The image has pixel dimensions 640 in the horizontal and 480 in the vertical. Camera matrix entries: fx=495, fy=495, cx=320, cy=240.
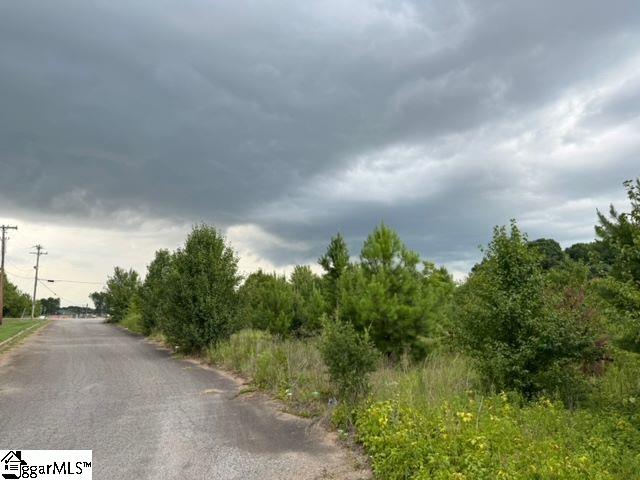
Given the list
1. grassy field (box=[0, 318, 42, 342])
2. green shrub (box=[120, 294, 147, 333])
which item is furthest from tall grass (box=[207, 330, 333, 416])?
green shrub (box=[120, 294, 147, 333])

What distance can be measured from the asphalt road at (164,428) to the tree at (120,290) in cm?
3791

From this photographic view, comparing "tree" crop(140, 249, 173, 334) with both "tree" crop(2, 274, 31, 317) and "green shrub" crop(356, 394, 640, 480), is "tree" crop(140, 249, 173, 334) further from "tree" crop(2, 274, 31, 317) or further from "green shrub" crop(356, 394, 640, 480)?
"tree" crop(2, 274, 31, 317)

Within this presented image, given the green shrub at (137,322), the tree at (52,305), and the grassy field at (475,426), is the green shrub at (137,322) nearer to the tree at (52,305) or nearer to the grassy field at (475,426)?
the grassy field at (475,426)

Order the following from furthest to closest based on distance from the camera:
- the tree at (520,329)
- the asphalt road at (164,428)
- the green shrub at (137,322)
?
1. the green shrub at (137,322)
2. the tree at (520,329)
3. the asphalt road at (164,428)

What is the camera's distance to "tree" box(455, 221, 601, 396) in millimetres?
8250

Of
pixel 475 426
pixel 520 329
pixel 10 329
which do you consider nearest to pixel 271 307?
pixel 520 329

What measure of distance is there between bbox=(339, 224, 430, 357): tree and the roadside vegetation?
4cm

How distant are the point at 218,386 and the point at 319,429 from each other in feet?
15.2

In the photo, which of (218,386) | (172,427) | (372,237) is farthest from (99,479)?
(372,237)

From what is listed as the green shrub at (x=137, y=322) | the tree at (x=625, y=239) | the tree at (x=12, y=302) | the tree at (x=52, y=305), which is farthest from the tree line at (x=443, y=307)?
the tree at (x=52, y=305)

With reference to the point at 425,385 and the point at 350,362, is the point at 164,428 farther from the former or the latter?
the point at 425,385

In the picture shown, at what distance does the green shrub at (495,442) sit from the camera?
501cm

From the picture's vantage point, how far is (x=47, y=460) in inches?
240

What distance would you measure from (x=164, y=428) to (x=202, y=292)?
10.0 metres
